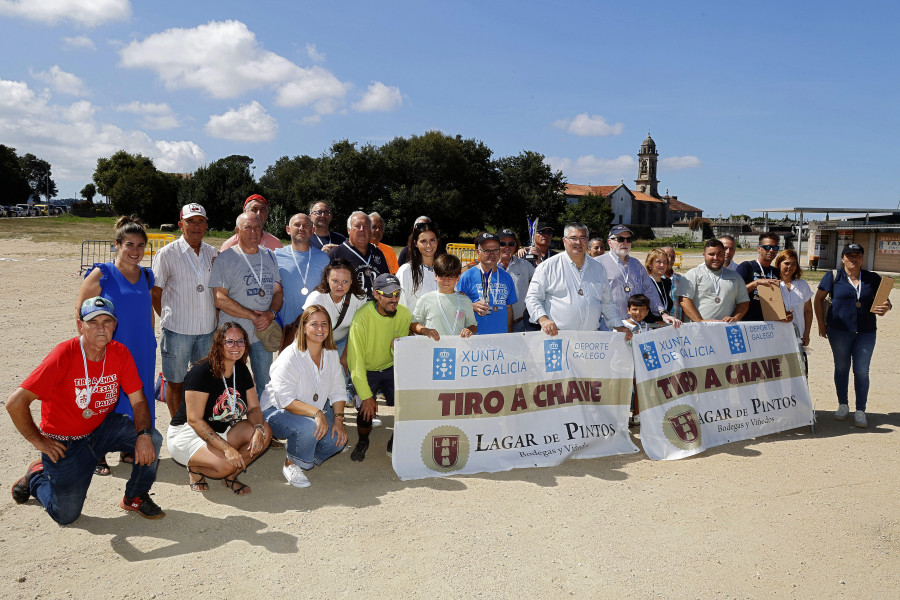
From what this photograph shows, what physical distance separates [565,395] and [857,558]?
8.51ft

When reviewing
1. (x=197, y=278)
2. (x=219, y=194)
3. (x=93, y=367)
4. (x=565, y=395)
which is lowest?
(x=565, y=395)

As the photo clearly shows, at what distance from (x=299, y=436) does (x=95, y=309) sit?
6.09 feet

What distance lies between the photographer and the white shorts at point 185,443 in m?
4.73

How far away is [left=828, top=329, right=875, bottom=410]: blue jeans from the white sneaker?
19.9ft

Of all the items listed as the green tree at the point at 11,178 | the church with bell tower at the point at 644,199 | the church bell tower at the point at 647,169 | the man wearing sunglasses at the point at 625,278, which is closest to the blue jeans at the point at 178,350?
the man wearing sunglasses at the point at 625,278

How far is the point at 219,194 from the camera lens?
56.0 metres

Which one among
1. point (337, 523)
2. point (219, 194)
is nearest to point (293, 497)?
point (337, 523)

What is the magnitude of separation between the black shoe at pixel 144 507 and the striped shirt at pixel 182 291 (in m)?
1.61

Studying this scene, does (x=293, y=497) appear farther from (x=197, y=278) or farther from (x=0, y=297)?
(x=0, y=297)

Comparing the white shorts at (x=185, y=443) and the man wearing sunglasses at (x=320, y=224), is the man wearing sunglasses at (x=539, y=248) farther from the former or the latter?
the white shorts at (x=185, y=443)

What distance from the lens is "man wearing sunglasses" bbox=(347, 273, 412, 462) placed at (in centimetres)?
535

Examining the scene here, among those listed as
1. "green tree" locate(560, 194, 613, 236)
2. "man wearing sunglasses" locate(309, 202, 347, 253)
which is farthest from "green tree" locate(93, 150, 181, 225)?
"man wearing sunglasses" locate(309, 202, 347, 253)

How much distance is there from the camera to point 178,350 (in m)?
5.41

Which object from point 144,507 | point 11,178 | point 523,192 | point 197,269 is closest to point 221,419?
point 144,507
